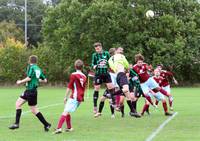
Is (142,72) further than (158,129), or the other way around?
(142,72)

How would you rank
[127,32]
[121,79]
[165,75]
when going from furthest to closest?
1. [127,32]
2. [165,75]
3. [121,79]

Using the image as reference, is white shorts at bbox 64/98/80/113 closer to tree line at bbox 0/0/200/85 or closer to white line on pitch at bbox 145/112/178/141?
white line on pitch at bbox 145/112/178/141

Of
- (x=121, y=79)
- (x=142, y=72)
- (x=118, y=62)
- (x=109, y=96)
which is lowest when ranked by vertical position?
(x=109, y=96)

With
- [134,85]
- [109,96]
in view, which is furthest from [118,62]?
[134,85]

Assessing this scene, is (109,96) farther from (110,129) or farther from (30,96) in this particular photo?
(30,96)

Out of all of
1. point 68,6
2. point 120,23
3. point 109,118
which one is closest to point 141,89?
point 109,118

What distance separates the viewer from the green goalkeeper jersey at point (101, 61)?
1622 centimetres

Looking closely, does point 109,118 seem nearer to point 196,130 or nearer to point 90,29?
point 196,130

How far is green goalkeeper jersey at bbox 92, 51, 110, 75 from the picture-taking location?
1622 cm

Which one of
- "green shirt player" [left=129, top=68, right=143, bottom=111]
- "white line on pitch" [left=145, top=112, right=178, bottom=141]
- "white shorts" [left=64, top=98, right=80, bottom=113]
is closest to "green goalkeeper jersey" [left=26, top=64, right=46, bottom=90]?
"white shorts" [left=64, top=98, right=80, bottom=113]

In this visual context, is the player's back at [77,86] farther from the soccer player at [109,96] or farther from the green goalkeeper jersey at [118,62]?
the soccer player at [109,96]

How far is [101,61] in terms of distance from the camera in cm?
1622

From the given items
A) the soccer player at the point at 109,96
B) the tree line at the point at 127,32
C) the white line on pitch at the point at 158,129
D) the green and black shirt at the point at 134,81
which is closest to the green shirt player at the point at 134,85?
the green and black shirt at the point at 134,81

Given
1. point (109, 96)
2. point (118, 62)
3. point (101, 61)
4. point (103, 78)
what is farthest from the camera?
point (109, 96)
